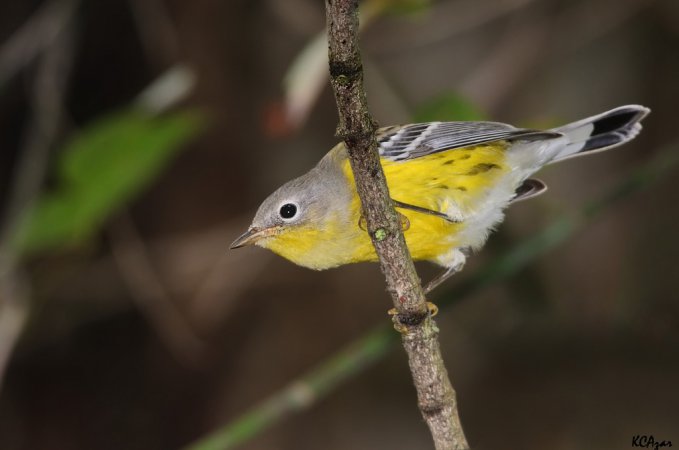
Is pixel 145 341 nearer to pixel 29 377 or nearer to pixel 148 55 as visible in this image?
pixel 29 377

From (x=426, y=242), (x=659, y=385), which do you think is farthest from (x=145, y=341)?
(x=659, y=385)

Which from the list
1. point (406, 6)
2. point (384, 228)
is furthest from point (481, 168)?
point (384, 228)

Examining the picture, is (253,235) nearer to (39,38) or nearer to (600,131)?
(600,131)

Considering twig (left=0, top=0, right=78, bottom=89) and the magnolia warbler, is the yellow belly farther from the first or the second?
twig (left=0, top=0, right=78, bottom=89)

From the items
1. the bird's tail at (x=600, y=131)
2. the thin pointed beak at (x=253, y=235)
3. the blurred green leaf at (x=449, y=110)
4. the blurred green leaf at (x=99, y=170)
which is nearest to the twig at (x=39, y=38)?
the blurred green leaf at (x=99, y=170)

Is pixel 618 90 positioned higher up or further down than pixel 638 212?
higher up
